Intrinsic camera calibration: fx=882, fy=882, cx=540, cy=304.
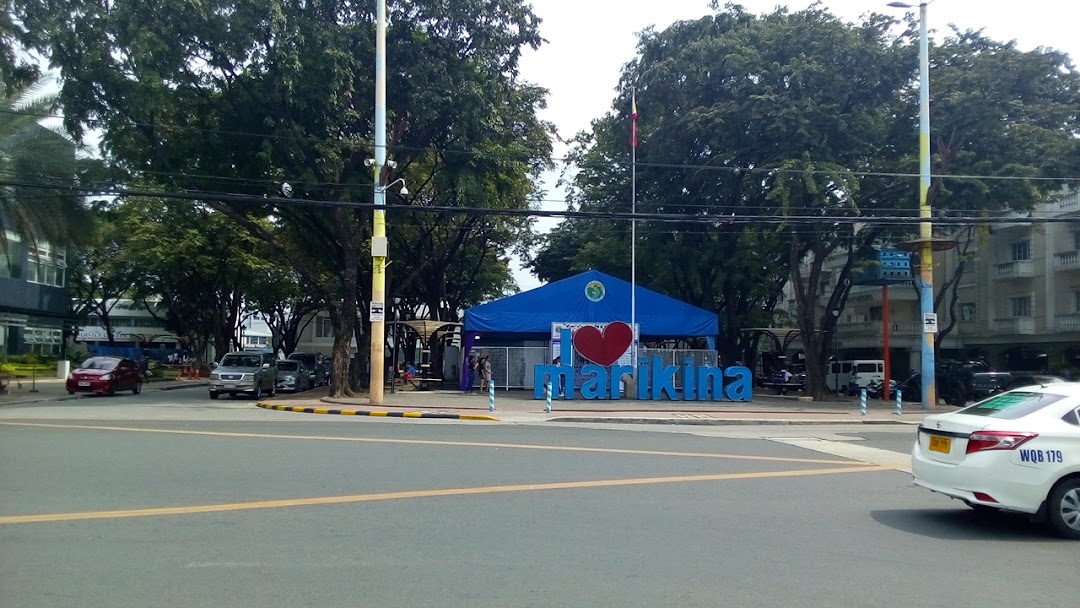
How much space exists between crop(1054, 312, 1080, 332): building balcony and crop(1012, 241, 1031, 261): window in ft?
12.9

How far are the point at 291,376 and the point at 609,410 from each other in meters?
15.8

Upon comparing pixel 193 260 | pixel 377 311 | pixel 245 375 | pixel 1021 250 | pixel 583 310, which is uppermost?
pixel 1021 250

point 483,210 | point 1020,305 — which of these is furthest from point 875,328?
point 483,210

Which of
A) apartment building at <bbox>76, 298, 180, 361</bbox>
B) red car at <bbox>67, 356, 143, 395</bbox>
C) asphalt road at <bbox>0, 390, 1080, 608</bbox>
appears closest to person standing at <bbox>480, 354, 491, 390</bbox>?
red car at <bbox>67, 356, 143, 395</bbox>

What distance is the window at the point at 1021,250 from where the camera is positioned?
4525cm

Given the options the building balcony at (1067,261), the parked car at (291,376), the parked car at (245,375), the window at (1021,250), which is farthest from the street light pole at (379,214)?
the window at (1021,250)

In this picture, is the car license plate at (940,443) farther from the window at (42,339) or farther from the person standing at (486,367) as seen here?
the window at (42,339)

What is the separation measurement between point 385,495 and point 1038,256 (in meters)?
43.5

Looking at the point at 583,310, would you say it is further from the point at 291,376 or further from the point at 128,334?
the point at 128,334

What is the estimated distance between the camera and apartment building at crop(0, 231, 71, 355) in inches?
1922

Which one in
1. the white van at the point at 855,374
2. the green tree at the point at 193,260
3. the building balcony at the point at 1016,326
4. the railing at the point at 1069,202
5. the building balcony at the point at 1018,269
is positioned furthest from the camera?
the building balcony at the point at 1018,269

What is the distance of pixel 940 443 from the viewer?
376 inches

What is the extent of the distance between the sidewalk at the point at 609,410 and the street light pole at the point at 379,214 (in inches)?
52.2

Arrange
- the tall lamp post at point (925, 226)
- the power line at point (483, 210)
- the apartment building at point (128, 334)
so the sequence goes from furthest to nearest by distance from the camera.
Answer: the apartment building at point (128, 334), the tall lamp post at point (925, 226), the power line at point (483, 210)
